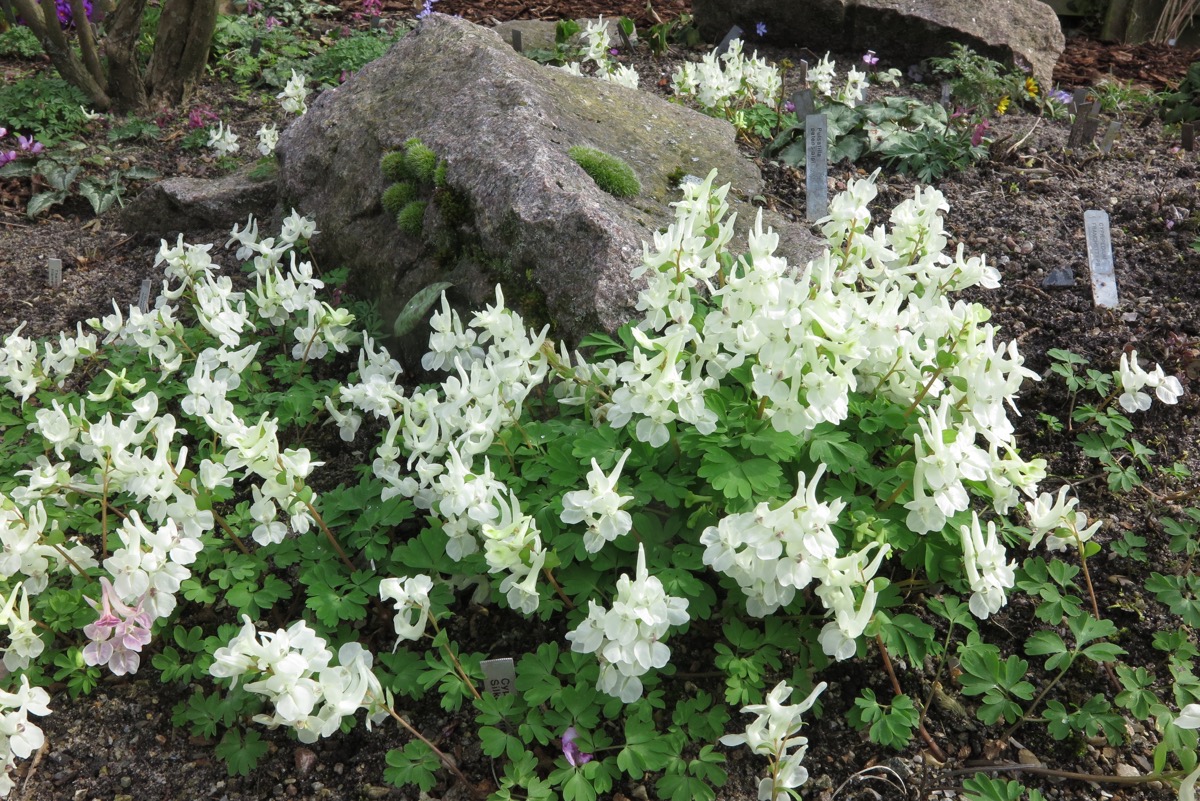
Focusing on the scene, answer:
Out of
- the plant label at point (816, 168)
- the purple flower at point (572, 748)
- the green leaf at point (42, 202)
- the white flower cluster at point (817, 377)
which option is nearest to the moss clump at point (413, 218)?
the white flower cluster at point (817, 377)

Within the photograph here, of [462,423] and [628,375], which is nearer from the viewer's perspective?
[628,375]

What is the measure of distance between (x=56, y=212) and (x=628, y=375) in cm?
606

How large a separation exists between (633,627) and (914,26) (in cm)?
750

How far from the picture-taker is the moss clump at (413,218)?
172 inches

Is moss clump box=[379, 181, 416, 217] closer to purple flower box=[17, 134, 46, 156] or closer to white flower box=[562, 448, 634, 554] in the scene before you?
white flower box=[562, 448, 634, 554]

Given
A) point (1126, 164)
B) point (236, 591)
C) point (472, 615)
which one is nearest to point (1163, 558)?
point (472, 615)

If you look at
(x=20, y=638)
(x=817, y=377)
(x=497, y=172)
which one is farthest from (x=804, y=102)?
(x=20, y=638)

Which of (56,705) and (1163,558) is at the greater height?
(1163,558)

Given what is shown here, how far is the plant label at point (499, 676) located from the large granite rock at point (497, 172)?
1.57m

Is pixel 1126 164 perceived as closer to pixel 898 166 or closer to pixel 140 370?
pixel 898 166

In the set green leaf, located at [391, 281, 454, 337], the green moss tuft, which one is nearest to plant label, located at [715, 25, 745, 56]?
the green moss tuft

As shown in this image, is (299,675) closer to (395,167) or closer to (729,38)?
(395,167)

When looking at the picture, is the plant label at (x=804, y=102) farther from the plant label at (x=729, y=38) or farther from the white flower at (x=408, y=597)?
the white flower at (x=408, y=597)

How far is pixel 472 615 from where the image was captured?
3125 mm
